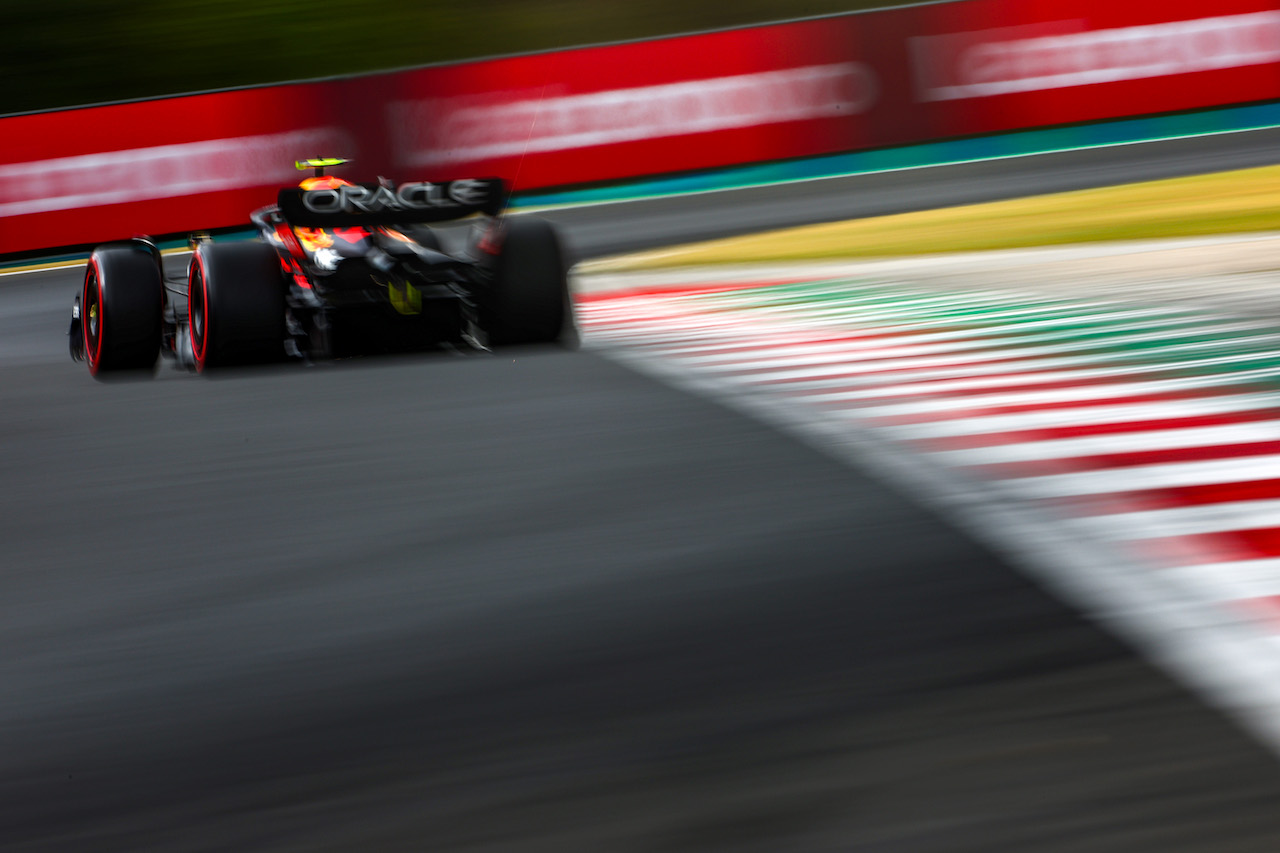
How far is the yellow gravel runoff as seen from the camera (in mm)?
10695

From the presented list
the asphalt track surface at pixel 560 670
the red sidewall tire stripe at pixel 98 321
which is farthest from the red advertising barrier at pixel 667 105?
the asphalt track surface at pixel 560 670

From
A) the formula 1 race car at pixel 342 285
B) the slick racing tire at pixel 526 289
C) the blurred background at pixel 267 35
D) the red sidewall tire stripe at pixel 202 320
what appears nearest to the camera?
the formula 1 race car at pixel 342 285

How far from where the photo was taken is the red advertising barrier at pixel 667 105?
15.0 metres

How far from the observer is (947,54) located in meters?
16.0

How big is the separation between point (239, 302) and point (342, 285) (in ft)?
1.46

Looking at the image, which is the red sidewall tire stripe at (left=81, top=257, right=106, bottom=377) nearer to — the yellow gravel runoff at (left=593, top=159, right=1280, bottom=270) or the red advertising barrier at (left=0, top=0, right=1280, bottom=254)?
the yellow gravel runoff at (left=593, top=159, right=1280, bottom=270)

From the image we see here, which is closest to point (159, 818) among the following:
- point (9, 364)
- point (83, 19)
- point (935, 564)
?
point (935, 564)

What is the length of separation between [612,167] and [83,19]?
32.5 ft

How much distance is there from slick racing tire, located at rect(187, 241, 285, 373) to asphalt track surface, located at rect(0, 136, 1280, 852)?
1.68m

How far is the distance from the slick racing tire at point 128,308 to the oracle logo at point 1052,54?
10.3 m

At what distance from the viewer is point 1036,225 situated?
11.4 metres

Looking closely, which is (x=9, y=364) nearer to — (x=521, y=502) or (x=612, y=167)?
(x=521, y=502)

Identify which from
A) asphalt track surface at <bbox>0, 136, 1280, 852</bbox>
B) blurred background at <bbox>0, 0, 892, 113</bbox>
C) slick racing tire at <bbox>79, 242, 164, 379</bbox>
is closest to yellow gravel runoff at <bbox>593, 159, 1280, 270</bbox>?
slick racing tire at <bbox>79, 242, 164, 379</bbox>

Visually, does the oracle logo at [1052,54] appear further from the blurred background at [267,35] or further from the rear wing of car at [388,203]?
the rear wing of car at [388,203]
